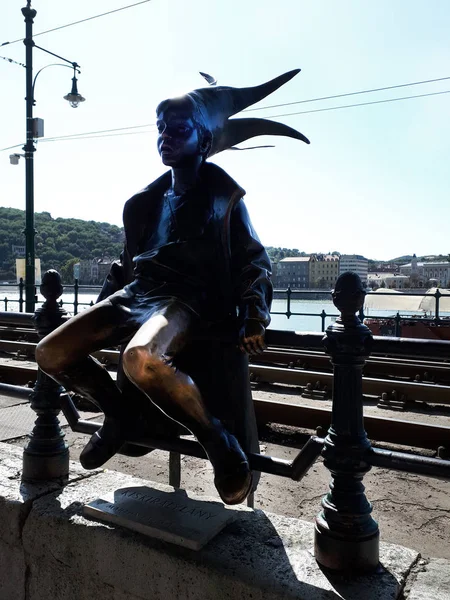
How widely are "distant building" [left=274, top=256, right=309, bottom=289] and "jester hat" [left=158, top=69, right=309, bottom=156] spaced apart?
8.73 m

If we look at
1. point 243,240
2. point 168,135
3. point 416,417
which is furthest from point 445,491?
point 168,135

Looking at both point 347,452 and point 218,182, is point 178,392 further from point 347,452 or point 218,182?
point 218,182

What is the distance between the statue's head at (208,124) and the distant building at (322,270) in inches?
352

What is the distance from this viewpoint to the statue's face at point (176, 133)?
2170 millimetres

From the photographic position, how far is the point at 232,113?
8.00 ft

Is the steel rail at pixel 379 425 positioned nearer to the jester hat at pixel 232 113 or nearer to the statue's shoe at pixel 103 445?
the statue's shoe at pixel 103 445

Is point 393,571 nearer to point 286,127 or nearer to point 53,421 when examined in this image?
point 53,421

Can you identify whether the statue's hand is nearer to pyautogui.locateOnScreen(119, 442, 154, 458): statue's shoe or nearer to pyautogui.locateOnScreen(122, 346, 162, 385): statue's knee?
pyautogui.locateOnScreen(122, 346, 162, 385): statue's knee

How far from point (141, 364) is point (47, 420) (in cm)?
111

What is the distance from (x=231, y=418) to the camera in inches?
84.2

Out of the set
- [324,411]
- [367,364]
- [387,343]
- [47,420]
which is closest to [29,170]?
[367,364]

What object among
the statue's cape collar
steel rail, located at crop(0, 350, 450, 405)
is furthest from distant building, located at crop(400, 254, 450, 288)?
the statue's cape collar

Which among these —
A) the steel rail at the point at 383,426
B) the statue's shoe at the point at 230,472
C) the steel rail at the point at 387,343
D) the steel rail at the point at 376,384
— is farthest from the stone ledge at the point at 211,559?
the steel rail at the point at 376,384

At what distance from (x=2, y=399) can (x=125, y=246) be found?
16.3 ft
